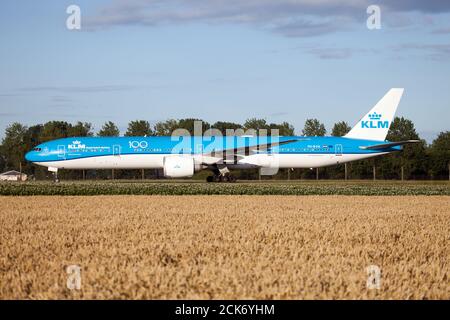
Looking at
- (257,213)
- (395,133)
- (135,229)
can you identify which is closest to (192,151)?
(257,213)

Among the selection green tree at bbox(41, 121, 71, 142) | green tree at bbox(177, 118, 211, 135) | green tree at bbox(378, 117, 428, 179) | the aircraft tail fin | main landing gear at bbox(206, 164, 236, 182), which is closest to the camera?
main landing gear at bbox(206, 164, 236, 182)

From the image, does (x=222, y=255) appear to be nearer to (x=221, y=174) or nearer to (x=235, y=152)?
(x=235, y=152)

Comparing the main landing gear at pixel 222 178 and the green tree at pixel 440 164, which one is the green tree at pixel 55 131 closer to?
the main landing gear at pixel 222 178

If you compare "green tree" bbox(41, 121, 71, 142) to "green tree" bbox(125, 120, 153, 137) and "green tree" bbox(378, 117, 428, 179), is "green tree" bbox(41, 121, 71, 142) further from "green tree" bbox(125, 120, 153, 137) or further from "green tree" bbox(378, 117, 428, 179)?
"green tree" bbox(378, 117, 428, 179)

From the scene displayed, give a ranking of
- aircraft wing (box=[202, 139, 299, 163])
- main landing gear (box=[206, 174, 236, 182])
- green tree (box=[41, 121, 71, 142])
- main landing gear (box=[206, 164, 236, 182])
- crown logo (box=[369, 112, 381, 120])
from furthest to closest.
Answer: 1. green tree (box=[41, 121, 71, 142])
2. crown logo (box=[369, 112, 381, 120])
3. main landing gear (box=[206, 174, 236, 182])
4. main landing gear (box=[206, 164, 236, 182])
5. aircraft wing (box=[202, 139, 299, 163])

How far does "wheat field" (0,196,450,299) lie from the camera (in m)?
9.27

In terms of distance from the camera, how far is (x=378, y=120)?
57.8 m

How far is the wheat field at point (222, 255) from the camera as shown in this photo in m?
9.27

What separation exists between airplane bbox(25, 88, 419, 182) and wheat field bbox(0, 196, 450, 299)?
29.0 metres

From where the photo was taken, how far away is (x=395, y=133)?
319 ft

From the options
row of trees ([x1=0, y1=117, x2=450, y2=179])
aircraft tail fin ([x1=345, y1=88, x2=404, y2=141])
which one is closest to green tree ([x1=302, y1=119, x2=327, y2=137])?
row of trees ([x1=0, y1=117, x2=450, y2=179])

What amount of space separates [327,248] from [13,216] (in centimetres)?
1284

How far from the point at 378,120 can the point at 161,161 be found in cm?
2103
